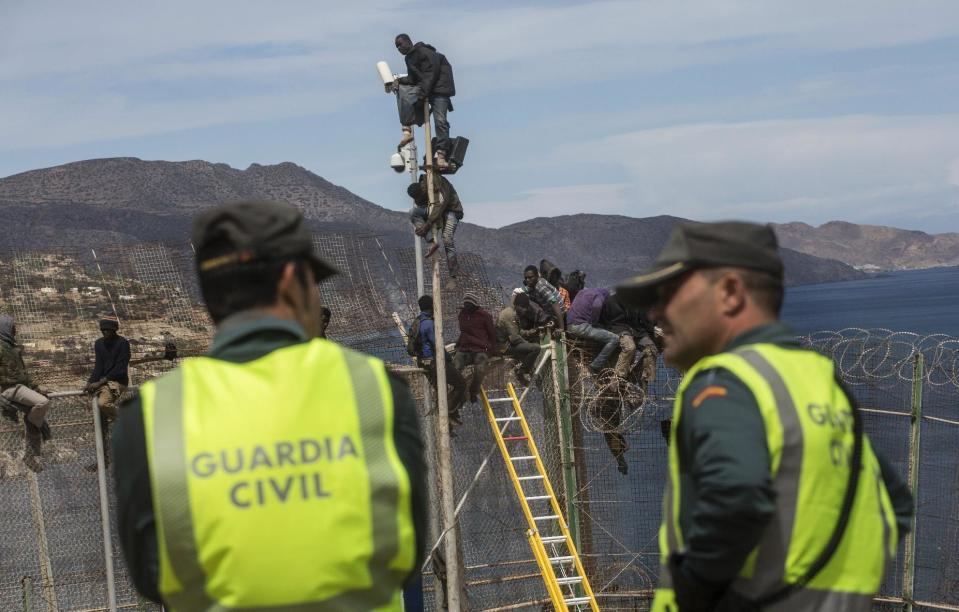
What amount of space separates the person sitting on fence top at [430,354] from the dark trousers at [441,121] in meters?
1.88

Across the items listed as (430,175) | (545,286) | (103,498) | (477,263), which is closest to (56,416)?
(103,498)

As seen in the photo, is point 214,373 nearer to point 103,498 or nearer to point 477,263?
point 103,498

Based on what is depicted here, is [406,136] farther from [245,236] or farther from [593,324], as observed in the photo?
[245,236]

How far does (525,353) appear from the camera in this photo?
14.3 m

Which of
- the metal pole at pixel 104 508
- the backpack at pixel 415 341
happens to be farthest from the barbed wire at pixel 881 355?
the metal pole at pixel 104 508

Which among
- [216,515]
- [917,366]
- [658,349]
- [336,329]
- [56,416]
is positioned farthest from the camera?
[336,329]

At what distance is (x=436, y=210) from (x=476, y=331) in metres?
1.51

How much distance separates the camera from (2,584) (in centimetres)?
1304

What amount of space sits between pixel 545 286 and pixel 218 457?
39.8 feet

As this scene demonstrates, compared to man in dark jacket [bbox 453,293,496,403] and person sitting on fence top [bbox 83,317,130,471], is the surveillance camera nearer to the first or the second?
man in dark jacket [bbox 453,293,496,403]

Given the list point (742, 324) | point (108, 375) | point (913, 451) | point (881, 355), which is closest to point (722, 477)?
point (742, 324)

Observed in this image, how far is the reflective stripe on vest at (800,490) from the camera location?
10.1 ft

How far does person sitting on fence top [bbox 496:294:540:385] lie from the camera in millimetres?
14336

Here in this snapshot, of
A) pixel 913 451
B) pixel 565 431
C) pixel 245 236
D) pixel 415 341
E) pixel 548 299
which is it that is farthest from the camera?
pixel 548 299
